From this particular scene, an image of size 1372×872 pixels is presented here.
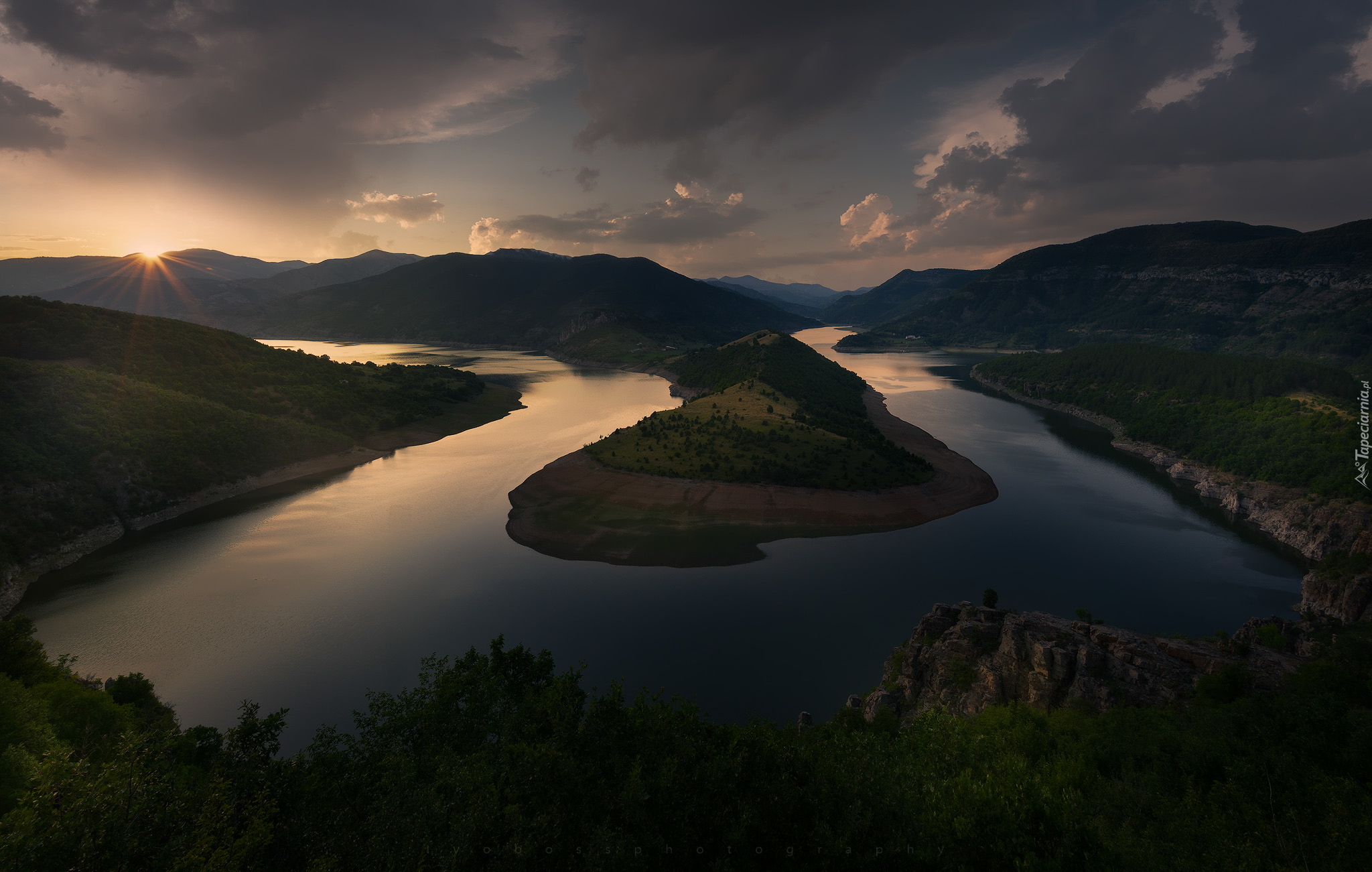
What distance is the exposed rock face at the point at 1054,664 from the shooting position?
1297 inches

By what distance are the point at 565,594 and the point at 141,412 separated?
90664 mm

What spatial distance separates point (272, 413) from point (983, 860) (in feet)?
486

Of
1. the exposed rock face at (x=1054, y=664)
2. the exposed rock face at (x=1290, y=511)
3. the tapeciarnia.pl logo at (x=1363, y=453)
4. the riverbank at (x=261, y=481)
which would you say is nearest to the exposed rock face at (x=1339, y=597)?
the exposed rock face at (x=1290, y=511)

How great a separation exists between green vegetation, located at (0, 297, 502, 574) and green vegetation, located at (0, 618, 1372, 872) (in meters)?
64.9

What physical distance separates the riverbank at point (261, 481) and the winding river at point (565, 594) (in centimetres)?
230

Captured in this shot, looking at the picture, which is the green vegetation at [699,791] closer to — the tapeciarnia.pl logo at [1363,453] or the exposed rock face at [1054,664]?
the exposed rock face at [1054,664]

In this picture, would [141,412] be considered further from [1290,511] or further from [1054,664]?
[1290,511]

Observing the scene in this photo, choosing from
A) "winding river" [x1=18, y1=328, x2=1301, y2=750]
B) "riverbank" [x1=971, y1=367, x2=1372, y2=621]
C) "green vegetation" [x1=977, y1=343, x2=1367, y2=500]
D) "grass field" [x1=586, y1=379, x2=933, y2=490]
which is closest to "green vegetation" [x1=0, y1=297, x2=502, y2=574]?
"winding river" [x1=18, y1=328, x2=1301, y2=750]

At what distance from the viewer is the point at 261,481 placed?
97188 millimetres

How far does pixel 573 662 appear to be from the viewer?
48.7 meters

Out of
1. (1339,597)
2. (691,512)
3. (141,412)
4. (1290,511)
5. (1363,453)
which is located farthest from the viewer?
(141,412)

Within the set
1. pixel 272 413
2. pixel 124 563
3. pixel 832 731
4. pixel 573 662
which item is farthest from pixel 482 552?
pixel 272 413

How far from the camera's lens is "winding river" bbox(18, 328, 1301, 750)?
155 feet

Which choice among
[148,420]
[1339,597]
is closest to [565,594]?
[1339,597]
